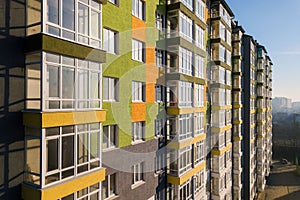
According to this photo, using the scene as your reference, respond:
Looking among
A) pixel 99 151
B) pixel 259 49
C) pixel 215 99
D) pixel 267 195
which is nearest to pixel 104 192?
pixel 99 151

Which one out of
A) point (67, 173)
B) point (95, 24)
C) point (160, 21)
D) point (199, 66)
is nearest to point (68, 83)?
point (95, 24)

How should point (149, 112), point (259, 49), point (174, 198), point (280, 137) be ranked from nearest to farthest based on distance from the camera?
point (149, 112) → point (174, 198) → point (259, 49) → point (280, 137)

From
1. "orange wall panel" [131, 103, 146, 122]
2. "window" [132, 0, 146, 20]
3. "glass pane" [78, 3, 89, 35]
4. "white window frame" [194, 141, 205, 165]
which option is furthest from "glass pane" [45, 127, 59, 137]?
"white window frame" [194, 141, 205, 165]

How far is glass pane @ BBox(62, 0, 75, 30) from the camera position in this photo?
7.78m

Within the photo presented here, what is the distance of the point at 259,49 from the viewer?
41531 mm

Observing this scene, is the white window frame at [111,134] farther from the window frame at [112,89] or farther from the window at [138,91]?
the window at [138,91]

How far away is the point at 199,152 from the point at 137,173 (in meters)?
6.98

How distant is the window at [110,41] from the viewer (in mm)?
10976

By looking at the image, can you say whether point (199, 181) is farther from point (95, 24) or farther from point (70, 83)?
point (95, 24)

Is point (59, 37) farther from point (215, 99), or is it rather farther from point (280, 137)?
point (280, 137)

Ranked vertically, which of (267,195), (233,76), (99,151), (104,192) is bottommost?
(267,195)

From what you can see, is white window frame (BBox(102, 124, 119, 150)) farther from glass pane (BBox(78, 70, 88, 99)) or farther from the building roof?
the building roof

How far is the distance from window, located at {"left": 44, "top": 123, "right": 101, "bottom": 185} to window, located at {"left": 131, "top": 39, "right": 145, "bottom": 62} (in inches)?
217

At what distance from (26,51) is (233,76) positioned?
87.1ft
